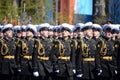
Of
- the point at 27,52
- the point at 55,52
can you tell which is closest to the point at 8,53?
the point at 27,52

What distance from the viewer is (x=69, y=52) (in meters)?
13.6

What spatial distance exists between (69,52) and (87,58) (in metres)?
0.49

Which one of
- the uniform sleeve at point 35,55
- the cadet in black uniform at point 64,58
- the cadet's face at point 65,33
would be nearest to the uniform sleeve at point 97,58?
the cadet in black uniform at point 64,58

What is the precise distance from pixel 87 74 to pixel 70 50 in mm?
758

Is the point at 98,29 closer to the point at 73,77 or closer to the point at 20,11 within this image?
the point at 73,77

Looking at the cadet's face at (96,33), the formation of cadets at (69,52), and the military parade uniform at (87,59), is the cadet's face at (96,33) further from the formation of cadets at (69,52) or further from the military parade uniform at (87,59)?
the military parade uniform at (87,59)

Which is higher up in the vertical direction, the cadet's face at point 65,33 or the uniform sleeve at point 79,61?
the cadet's face at point 65,33

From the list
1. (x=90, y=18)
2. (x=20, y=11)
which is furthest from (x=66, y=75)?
(x=90, y=18)

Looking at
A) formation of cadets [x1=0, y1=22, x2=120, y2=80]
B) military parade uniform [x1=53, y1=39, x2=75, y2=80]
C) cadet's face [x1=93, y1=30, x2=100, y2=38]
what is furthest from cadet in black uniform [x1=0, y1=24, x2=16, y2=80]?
cadet's face [x1=93, y1=30, x2=100, y2=38]

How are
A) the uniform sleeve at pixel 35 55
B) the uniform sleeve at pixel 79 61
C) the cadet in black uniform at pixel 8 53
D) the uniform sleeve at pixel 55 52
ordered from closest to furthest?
1. the uniform sleeve at pixel 79 61
2. the uniform sleeve at pixel 55 52
3. the uniform sleeve at pixel 35 55
4. the cadet in black uniform at pixel 8 53

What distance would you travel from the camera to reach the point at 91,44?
1348cm

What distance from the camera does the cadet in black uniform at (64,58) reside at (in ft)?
44.5

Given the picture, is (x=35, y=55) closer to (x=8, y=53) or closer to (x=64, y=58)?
(x=64, y=58)

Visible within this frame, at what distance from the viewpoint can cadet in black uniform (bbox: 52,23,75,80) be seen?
1355 centimetres
